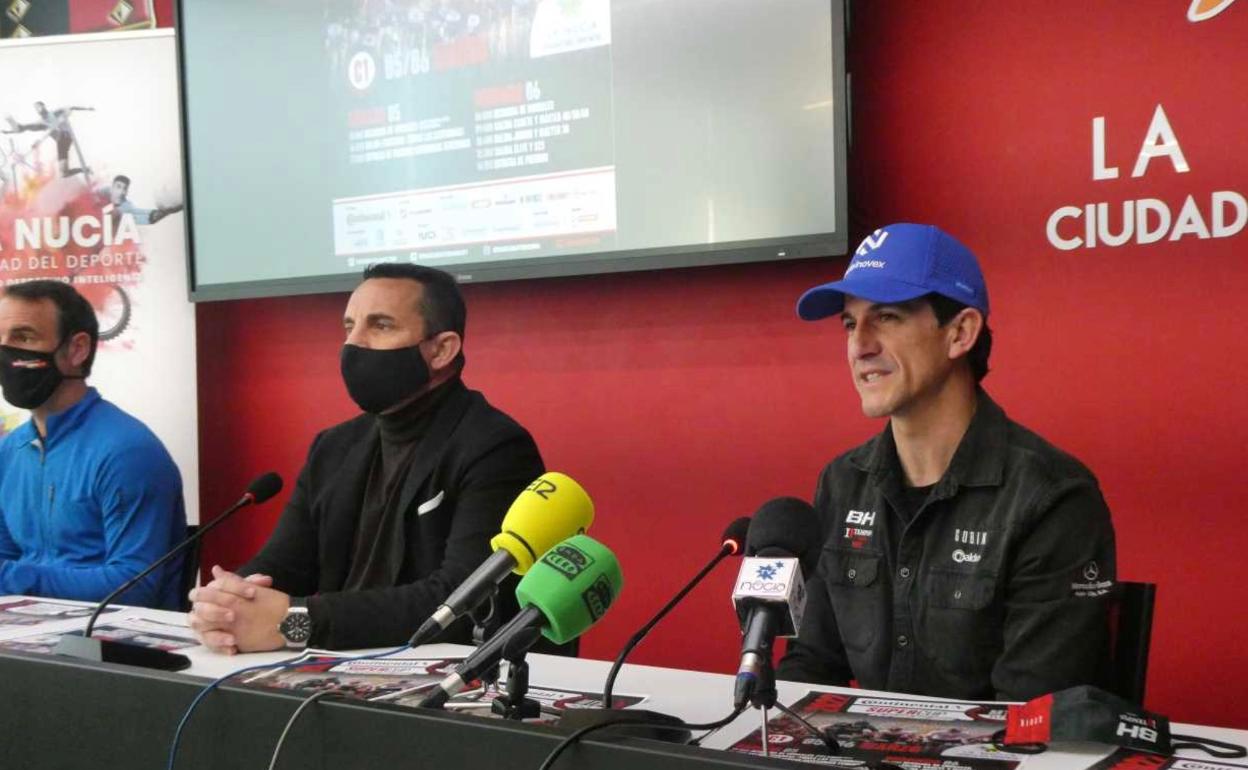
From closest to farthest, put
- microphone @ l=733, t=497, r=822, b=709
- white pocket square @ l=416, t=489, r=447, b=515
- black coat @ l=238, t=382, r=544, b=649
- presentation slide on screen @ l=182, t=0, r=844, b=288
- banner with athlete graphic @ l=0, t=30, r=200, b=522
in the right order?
microphone @ l=733, t=497, r=822, b=709 → black coat @ l=238, t=382, r=544, b=649 → white pocket square @ l=416, t=489, r=447, b=515 → presentation slide on screen @ l=182, t=0, r=844, b=288 → banner with athlete graphic @ l=0, t=30, r=200, b=522

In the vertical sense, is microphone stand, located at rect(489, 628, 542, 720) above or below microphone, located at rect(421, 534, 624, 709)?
below

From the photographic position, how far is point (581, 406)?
3.48 m

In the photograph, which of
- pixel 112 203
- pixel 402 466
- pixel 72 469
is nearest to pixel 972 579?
pixel 402 466

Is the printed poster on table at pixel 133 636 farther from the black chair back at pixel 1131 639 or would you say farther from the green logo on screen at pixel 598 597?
the black chair back at pixel 1131 639

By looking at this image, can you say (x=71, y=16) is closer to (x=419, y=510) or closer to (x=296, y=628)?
(x=419, y=510)

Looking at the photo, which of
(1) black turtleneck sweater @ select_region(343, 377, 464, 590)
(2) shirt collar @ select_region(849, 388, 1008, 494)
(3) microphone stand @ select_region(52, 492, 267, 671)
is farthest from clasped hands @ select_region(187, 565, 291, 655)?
(2) shirt collar @ select_region(849, 388, 1008, 494)

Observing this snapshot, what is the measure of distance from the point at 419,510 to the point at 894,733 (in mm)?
1270

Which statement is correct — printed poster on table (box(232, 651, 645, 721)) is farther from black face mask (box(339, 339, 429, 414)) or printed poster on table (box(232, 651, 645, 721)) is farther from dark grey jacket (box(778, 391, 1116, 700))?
black face mask (box(339, 339, 429, 414))

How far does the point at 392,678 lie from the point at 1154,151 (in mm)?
2004

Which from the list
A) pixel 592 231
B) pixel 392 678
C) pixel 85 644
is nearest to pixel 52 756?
pixel 85 644

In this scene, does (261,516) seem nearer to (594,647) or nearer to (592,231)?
(594,647)

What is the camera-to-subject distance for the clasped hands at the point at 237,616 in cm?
190

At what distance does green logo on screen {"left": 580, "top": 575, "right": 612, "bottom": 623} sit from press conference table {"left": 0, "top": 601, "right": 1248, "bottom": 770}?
0.48ft

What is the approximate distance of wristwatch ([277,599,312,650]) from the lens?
76.4 inches
